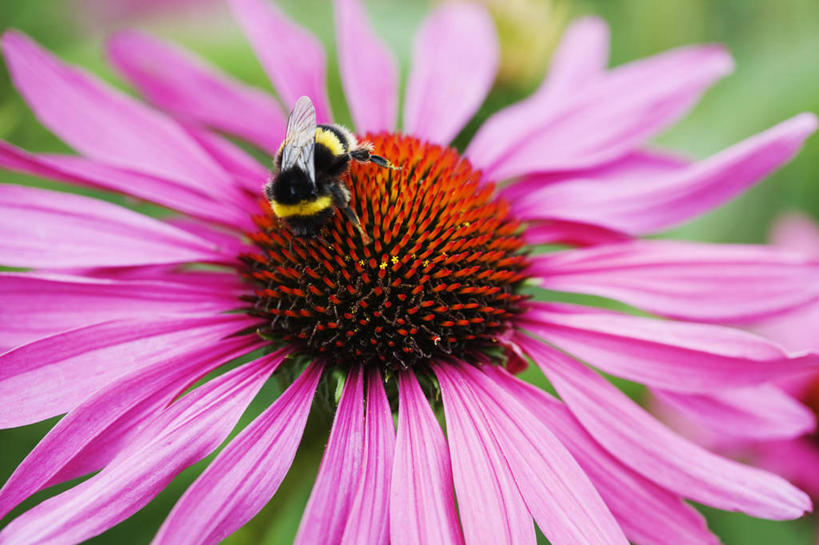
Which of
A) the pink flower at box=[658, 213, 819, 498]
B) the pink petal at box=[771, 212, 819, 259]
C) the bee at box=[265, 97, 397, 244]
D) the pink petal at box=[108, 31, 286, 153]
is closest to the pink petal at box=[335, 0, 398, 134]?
the pink petal at box=[108, 31, 286, 153]

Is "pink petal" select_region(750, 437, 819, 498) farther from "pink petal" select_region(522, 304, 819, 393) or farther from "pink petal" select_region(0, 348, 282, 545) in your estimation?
"pink petal" select_region(0, 348, 282, 545)

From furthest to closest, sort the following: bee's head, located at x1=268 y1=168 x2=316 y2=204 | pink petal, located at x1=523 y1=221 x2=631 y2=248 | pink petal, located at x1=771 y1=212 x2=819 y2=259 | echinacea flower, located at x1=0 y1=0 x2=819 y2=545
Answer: pink petal, located at x1=771 y1=212 x2=819 y2=259 < pink petal, located at x1=523 y1=221 x2=631 y2=248 < bee's head, located at x1=268 y1=168 x2=316 y2=204 < echinacea flower, located at x1=0 y1=0 x2=819 y2=545

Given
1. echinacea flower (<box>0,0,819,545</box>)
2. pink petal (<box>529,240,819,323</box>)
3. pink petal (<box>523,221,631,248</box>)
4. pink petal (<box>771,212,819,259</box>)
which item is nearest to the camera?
echinacea flower (<box>0,0,819,545</box>)

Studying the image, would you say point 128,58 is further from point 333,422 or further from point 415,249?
point 333,422

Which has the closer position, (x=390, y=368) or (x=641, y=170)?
(x=390, y=368)

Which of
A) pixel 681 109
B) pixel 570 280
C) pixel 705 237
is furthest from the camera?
pixel 705 237

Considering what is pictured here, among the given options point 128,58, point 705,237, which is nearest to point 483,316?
point 128,58
